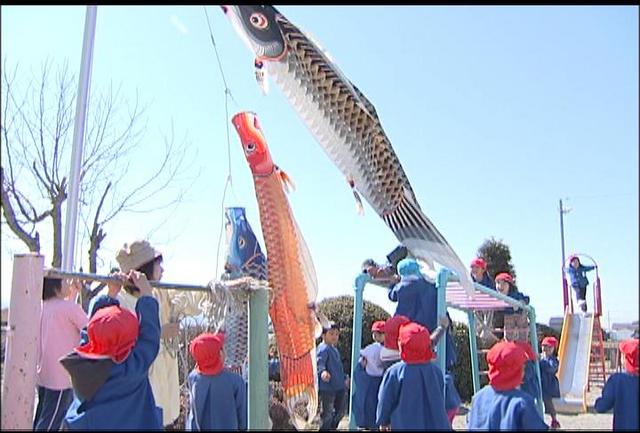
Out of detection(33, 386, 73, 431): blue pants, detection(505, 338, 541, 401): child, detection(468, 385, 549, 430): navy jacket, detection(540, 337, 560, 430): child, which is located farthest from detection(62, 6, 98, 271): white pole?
detection(540, 337, 560, 430): child

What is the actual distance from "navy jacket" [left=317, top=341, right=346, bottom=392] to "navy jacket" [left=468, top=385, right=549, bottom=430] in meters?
4.03

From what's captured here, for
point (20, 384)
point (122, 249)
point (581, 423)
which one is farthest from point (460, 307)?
point (20, 384)

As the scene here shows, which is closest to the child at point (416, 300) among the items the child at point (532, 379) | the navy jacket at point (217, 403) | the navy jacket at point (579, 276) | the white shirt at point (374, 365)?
the white shirt at point (374, 365)

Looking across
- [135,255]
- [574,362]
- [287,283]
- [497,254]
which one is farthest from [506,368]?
[497,254]

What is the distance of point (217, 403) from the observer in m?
4.23

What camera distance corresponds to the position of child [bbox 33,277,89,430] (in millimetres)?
4148

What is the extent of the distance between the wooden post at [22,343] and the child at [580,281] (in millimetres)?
8671

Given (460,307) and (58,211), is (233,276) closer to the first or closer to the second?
(460,307)

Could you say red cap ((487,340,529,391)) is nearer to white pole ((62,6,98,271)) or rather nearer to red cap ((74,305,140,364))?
red cap ((74,305,140,364))

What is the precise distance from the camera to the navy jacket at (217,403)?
13.7 feet

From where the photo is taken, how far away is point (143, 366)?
3229 millimetres

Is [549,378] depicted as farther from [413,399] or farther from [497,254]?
[497,254]

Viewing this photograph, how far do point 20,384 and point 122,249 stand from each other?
916 mm

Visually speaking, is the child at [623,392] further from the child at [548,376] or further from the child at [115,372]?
the child at [548,376]
